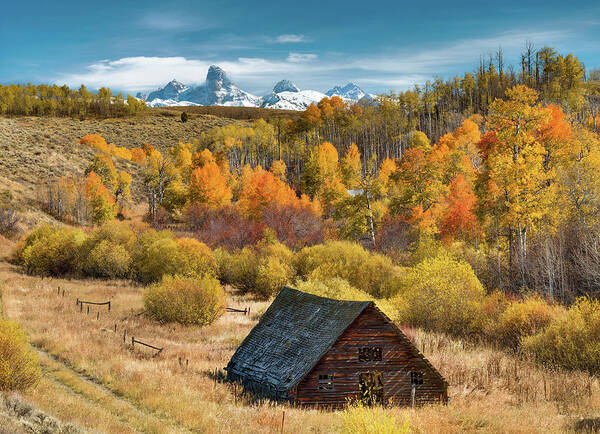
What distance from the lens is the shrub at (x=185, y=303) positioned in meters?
39.9

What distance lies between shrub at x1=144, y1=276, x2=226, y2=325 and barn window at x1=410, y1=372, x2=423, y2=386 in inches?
769

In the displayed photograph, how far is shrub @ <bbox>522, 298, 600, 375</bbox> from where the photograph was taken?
29.3 meters

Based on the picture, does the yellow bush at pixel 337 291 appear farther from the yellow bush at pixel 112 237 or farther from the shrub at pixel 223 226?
the yellow bush at pixel 112 237

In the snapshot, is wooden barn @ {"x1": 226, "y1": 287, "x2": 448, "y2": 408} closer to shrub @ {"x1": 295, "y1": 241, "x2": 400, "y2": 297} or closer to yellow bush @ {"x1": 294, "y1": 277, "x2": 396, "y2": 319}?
yellow bush @ {"x1": 294, "y1": 277, "x2": 396, "y2": 319}

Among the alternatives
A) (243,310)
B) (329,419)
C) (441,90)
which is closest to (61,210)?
(243,310)

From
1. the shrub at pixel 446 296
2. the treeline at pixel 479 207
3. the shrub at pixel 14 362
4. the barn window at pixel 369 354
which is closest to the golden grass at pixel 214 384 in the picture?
the shrub at pixel 14 362

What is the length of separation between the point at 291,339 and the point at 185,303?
50.4ft

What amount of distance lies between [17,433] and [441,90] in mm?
141845

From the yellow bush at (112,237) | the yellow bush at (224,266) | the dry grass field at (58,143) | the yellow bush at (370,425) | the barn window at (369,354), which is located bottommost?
the yellow bush at (224,266)

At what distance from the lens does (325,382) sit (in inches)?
961

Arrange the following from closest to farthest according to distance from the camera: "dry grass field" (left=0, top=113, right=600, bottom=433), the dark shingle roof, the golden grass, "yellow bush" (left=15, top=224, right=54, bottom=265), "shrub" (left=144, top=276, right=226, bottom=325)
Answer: "dry grass field" (left=0, top=113, right=600, bottom=433) < the golden grass < the dark shingle roof < "shrub" (left=144, top=276, right=226, bottom=325) < "yellow bush" (left=15, top=224, right=54, bottom=265)

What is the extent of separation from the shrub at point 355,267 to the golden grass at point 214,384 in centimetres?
1174

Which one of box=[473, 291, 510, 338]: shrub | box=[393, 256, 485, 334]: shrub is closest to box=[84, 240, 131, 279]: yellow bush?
box=[393, 256, 485, 334]: shrub

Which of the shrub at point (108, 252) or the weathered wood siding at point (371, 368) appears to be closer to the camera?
the weathered wood siding at point (371, 368)
